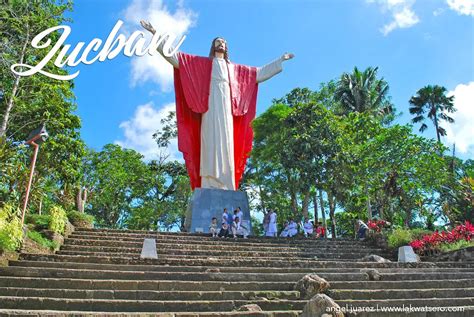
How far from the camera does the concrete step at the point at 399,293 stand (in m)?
6.46

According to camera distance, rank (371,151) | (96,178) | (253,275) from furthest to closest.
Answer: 1. (96,178)
2. (371,151)
3. (253,275)

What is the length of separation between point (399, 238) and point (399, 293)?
6515 mm

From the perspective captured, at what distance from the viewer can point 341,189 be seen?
20719 mm

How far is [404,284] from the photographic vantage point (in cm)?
723

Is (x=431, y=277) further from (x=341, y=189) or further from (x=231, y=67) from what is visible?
(x=341, y=189)

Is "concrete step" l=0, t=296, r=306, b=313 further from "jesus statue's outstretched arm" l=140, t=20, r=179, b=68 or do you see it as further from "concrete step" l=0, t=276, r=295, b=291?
"jesus statue's outstretched arm" l=140, t=20, r=179, b=68

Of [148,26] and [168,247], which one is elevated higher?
[148,26]

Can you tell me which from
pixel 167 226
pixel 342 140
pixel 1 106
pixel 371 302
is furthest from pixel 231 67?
pixel 167 226

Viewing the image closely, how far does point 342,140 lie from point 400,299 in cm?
1454

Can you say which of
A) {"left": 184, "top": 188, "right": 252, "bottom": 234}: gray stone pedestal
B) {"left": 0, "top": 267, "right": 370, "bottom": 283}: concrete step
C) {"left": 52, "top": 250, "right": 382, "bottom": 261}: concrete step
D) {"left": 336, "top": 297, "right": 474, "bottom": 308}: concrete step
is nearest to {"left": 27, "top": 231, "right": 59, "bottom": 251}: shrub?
{"left": 52, "top": 250, "right": 382, "bottom": 261}: concrete step

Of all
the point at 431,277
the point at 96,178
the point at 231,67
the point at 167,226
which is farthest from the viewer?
the point at 167,226

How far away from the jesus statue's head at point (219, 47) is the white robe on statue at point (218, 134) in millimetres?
326

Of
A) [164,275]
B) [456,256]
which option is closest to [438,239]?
[456,256]

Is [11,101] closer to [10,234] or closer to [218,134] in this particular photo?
[218,134]
